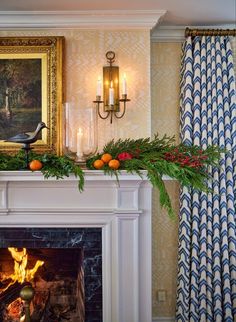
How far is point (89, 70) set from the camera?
2.87 metres

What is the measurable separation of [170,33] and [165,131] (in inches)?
32.8

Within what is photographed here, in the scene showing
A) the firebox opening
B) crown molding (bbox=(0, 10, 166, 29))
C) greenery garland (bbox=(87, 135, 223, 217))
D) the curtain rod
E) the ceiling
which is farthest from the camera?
the curtain rod

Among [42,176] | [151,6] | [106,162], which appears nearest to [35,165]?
[42,176]

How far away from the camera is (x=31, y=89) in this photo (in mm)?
2857

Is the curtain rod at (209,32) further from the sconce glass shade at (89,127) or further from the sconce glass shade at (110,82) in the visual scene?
the sconce glass shade at (89,127)

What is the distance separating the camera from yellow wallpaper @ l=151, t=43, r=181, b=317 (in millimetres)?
3127

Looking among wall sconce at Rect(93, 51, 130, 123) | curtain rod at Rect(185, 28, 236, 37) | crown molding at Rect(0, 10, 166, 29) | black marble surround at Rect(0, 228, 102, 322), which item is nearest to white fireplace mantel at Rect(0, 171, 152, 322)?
black marble surround at Rect(0, 228, 102, 322)

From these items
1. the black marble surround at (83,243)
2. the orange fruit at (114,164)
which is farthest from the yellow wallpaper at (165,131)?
the orange fruit at (114,164)

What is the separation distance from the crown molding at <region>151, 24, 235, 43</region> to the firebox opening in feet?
6.26

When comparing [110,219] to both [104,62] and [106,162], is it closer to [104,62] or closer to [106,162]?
[106,162]

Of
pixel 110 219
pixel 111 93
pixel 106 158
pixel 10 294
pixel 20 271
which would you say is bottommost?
pixel 10 294

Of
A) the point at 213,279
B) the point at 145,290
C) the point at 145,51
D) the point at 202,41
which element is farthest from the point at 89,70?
the point at 213,279

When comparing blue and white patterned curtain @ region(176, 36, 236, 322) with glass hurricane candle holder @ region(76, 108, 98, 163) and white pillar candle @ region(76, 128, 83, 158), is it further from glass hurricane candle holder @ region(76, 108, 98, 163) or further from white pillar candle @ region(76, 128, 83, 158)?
white pillar candle @ region(76, 128, 83, 158)

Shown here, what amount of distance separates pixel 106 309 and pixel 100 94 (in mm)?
1614
